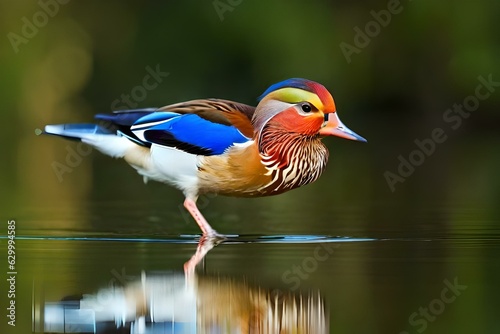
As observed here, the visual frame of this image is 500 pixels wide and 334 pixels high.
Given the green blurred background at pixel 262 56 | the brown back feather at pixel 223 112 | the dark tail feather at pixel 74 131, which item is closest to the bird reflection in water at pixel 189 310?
the brown back feather at pixel 223 112

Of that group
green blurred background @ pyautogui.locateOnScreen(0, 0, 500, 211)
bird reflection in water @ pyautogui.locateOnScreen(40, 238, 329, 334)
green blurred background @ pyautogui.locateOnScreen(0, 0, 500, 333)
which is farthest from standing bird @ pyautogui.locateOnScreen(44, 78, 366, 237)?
green blurred background @ pyautogui.locateOnScreen(0, 0, 500, 211)

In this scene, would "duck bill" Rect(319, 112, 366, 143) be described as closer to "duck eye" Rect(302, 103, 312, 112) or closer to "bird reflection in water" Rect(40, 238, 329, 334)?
"duck eye" Rect(302, 103, 312, 112)

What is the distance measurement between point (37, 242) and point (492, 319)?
3.19 meters

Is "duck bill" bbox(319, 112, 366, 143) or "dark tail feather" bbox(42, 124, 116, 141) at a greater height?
"dark tail feather" bbox(42, 124, 116, 141)

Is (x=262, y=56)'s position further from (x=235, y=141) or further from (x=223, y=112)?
(x=235, y=141)

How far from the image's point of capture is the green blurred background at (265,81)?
11.2 meters

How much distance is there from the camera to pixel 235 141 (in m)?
7.73

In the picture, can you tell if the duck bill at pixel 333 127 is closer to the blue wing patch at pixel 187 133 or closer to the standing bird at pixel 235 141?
the standing bird at pixel 235 141

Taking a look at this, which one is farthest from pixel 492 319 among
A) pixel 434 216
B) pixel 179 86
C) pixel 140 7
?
pixel 140 7

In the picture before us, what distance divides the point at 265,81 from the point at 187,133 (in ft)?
32.9

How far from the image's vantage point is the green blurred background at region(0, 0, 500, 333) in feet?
36.8

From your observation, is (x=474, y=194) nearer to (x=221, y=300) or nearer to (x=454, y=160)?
(x=454, y=160)

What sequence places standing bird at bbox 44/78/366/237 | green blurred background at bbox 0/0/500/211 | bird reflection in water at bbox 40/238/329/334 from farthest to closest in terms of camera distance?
green blurred background at bbox 0/0/500/211, standing bird at bbox 44/78/366/237, bird reflection in water at bbox 40/238/329/334

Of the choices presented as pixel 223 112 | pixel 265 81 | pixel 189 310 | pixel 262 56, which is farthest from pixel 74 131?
pixel 262 56
